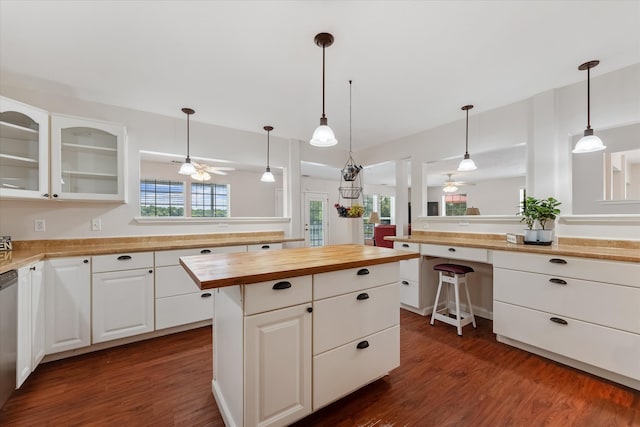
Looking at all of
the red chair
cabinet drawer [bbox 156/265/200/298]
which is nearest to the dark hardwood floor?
cabinet drawer [bbox 156/265/200/298]

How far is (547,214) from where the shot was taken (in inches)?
95.8

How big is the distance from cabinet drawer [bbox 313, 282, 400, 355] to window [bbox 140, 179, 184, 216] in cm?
552

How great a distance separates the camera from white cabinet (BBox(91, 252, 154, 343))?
2.37m

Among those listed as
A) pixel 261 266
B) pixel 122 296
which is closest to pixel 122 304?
pixel 122 296

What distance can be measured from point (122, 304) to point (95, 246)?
70 centimetres

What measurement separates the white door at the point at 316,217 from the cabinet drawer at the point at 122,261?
477 cm

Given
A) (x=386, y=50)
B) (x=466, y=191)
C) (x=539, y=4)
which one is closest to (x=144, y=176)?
(x=386, y=50)

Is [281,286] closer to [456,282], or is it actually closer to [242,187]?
[456,282]

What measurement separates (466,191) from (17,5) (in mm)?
10541

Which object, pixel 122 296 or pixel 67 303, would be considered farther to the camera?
pixel 122 296

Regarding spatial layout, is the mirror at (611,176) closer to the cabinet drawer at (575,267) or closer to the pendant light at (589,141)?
the pendant light at (589,141)

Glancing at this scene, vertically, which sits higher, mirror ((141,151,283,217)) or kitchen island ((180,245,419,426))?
mirror ((141,151,283,217))

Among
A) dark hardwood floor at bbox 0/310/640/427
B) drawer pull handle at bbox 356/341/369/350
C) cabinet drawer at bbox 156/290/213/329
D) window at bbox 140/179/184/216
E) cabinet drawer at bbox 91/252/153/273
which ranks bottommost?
dark hardwood floor at bbox 0/310/640/427

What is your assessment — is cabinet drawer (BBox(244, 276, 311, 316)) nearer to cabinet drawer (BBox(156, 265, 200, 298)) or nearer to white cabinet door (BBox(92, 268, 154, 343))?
cabinet drawer (BBox(156, 265, 200, 298))
